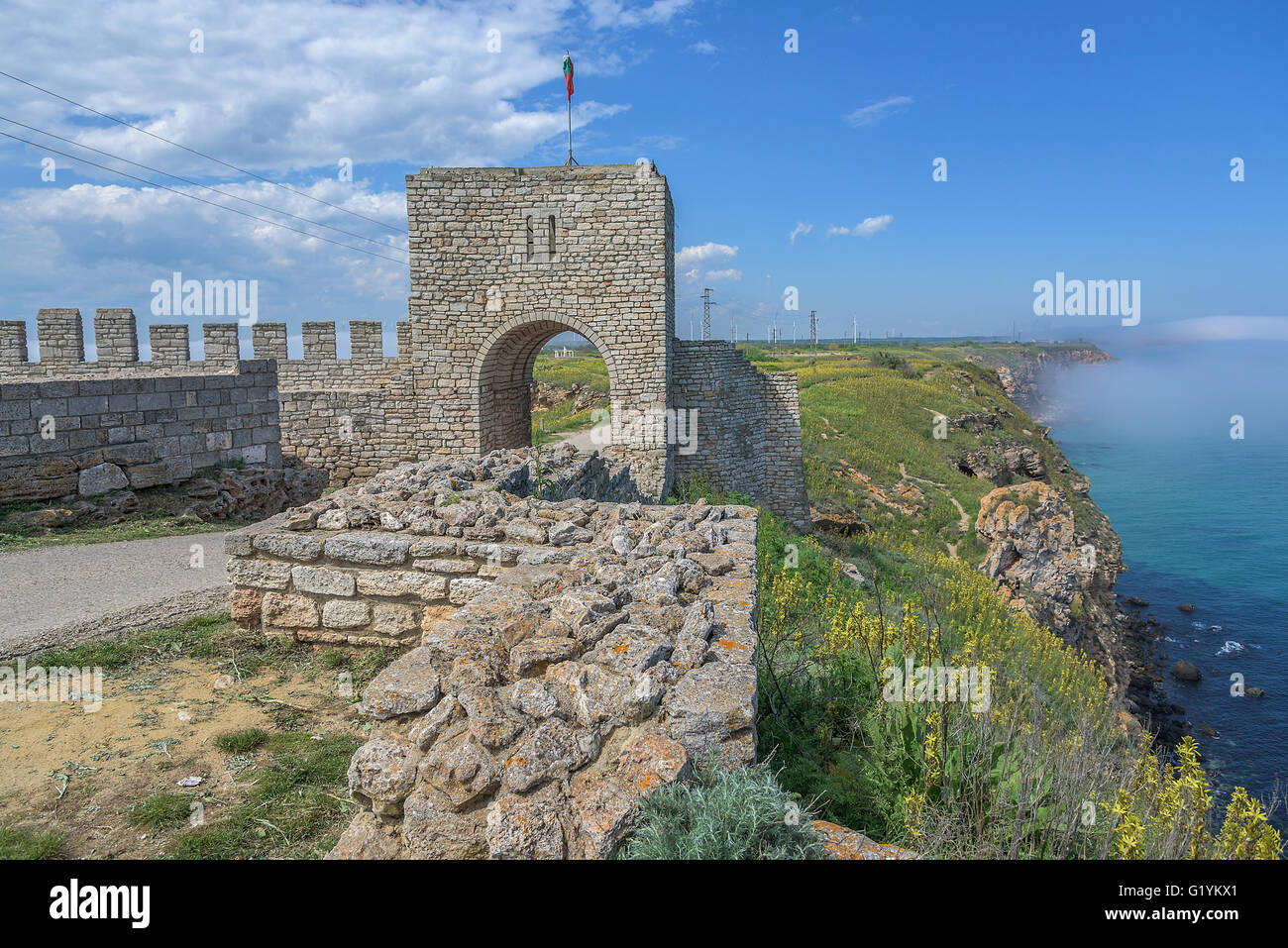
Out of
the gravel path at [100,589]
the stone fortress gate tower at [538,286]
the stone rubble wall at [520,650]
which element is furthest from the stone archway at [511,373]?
the stone rubble wall at [520,650]

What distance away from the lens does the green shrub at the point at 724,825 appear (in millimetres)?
2262

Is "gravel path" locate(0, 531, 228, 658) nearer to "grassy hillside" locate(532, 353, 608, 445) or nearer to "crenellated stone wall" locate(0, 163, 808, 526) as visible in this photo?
"crenellated stone wall" locate(0, 163, 808, 526)

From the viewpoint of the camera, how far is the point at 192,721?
4344 mm

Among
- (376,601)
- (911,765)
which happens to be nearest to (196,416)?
(376,601)

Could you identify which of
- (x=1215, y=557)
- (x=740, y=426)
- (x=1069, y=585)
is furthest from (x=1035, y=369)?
(x=740, y=426)

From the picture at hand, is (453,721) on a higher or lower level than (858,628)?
higher

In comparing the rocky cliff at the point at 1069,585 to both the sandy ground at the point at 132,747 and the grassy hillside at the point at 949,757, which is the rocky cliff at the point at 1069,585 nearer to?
the grassy hillside at the point at 949,757

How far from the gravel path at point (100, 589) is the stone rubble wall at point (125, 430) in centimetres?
142

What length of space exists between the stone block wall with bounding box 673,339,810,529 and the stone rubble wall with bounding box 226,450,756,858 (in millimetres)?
10709
